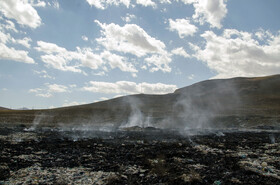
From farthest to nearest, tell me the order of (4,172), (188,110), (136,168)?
(188,110)
(136,168)
(4,172)

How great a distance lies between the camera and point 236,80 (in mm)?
173250

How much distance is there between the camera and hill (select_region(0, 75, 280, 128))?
2475 inches

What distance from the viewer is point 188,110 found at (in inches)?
3927

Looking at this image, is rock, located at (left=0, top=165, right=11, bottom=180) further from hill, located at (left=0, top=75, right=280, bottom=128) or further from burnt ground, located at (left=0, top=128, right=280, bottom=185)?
hill, located at (left=0, top=75, right=280, bottom=128)

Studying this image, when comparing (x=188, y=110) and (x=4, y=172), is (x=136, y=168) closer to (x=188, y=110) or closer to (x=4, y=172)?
(x=4, y=172)

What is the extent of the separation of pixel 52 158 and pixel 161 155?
26.4 feet

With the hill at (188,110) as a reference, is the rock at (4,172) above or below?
below

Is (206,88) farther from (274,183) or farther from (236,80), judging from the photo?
(274,183)

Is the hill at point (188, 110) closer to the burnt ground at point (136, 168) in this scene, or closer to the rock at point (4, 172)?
the burnt ground at point (136, 168)

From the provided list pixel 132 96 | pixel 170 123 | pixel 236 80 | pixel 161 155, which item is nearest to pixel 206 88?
pixel 236 80

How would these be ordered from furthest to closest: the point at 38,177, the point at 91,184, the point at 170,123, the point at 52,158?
the point at 170,123 < the point at 52,158 < the point at 38,177 < the point at 91,184

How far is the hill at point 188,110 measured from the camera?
62.9 m

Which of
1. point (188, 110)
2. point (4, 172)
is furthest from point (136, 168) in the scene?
point (188, 110)

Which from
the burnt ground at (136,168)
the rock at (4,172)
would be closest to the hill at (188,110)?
the burnt ground at (136,168)
